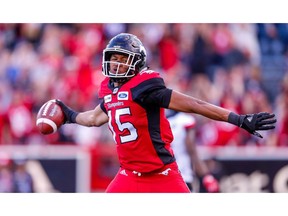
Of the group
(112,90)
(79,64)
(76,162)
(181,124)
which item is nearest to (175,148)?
(181,124)

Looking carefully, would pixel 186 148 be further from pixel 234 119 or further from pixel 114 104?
pixel 234 119

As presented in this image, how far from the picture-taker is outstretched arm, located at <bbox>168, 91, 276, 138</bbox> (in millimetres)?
6121

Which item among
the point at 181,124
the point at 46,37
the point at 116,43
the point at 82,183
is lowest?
the point at 82,183

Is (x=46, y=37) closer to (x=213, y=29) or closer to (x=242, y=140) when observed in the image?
(x=213, y=29)

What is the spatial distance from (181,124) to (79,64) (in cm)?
474

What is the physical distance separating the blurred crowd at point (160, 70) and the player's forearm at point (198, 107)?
16.7 ft

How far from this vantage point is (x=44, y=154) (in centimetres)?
1120

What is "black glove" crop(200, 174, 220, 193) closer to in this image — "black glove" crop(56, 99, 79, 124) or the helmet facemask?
"black glove" crop(56, 99, 79, 124)

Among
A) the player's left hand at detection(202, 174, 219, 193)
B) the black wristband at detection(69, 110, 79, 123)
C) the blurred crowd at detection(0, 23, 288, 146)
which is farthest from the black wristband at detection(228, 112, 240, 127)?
the blurred crowd at detection(0, 23, 288, 146)

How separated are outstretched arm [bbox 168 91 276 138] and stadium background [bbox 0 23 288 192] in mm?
4609

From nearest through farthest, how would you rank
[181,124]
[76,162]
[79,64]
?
1. [181,124]
2. [76,162]
3. [79,64]

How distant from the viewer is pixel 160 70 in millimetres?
13008

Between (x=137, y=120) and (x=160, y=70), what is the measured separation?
6.48 m

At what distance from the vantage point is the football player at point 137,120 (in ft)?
21.5
